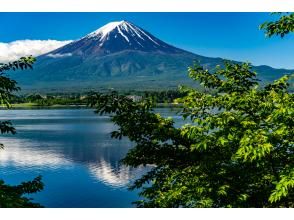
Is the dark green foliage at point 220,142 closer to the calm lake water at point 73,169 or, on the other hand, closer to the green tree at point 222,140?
the green tree at point 222,140

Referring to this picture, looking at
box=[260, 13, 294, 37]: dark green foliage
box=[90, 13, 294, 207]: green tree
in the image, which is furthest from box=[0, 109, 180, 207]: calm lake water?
box=[260, 13, 294, 37]: dark green foliage

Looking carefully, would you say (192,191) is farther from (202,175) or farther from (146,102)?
(146,102)

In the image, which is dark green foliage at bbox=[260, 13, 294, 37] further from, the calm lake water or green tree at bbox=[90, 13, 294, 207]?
the calm lake water

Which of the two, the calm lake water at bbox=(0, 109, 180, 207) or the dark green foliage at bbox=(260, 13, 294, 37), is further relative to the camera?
the calm lake water at bbox=(0, 109, 180, 207)

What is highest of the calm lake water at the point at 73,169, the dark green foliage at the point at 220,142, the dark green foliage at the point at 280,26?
the dark green foliage at the point at 280,26

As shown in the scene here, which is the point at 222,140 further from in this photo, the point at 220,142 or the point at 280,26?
the point at 280,26

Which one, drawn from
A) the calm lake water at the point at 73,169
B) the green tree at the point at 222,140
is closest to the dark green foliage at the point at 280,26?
the green tree at the point at 222,140

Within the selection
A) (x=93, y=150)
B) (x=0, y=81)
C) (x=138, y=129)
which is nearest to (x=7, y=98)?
(x=0, y=81)
